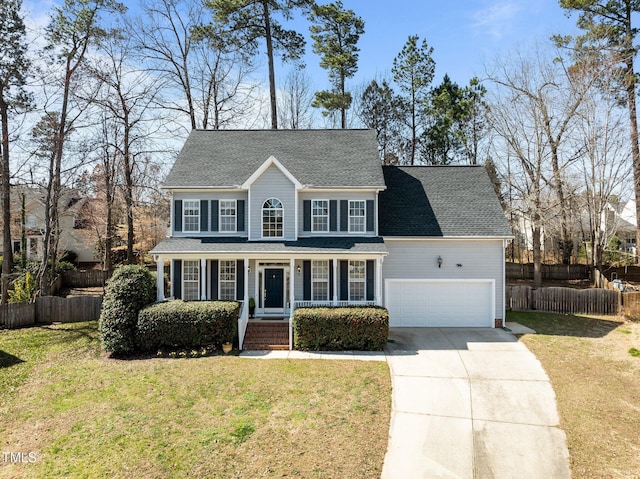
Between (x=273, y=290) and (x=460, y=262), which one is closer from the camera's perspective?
(x=273, y=290)

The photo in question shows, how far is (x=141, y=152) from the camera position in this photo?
24391mm

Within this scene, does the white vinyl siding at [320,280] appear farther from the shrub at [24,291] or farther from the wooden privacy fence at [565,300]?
the shrub at [24,291]

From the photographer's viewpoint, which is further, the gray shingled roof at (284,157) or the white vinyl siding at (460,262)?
the gray shingled roof at (284,157)

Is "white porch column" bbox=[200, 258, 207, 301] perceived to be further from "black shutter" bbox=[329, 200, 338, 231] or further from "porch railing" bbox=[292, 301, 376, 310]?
"black shutter" bbox=[329, 200, 338, 231]

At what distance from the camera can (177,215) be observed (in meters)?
16.7

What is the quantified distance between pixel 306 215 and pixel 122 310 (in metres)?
7.72

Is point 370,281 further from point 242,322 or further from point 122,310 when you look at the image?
point 122,310

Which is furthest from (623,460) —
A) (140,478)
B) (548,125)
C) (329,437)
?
(548,125)

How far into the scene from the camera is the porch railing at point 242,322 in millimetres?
13773

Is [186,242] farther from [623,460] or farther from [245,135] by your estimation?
[623,460]

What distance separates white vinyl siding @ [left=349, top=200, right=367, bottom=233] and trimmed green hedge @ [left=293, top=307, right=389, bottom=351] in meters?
4.17

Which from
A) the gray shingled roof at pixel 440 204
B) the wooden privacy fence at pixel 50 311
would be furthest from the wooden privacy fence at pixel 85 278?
the gray shingled roof at pixel 440 204

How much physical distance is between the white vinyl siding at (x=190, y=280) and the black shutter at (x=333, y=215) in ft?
18.6

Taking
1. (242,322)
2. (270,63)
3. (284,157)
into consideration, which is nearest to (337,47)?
(270,63)
